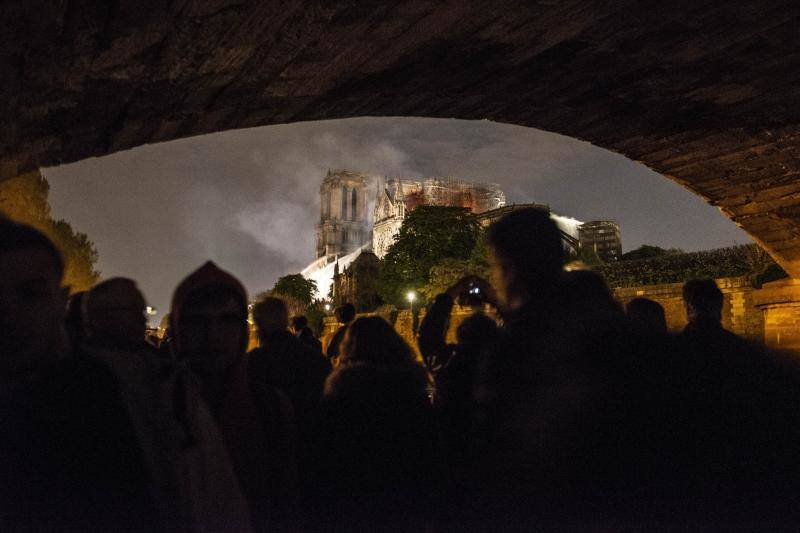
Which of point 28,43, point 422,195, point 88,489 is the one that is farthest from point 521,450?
point 422,195

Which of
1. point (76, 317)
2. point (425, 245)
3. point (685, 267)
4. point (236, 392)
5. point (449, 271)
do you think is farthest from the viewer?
point (425, 245)

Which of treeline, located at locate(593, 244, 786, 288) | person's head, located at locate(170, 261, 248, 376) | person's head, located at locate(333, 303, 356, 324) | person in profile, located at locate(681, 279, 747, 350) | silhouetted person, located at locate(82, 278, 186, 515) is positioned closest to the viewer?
silhouetted person, located at locate(82, 278, 186, 515)

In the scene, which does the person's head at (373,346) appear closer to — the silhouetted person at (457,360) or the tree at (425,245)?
the silhouetted person at (457,360)

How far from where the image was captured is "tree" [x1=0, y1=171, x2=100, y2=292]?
2058 centimetres

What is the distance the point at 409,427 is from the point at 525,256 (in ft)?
2.36

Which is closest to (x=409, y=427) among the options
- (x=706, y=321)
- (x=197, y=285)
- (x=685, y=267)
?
(x=197, y=285)

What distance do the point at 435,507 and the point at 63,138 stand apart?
101 inches

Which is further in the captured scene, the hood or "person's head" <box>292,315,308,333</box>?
"person's head" <box>292,315,308,333</box>

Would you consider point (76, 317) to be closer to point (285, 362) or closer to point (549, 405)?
point (285, 362)

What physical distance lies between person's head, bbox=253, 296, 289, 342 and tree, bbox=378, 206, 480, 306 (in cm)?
3287

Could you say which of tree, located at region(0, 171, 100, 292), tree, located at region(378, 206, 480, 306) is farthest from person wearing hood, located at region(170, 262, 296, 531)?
tree, located at region(378, 206, 480, 306)

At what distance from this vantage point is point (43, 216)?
77.7 feet

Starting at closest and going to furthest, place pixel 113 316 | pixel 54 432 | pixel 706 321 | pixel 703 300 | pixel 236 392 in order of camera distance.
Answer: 1. pixel 54 432
2. pixel 236 392
3. pixel 706 321
4. pixel 703 300
5. pixel 113 316

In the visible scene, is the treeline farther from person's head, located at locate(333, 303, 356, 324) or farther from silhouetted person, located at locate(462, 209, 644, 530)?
silhouetted person, located at locate(462, 209, 644, 530)
